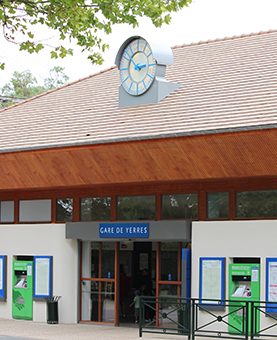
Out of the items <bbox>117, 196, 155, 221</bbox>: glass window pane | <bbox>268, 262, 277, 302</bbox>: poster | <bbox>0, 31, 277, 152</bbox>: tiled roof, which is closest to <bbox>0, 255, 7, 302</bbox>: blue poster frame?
<bbox>0, 31, 277, 152</bbox>: tiled roof

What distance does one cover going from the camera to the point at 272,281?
15.0 m

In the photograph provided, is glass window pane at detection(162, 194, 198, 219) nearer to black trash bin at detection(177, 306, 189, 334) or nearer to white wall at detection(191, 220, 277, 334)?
white wall at detection(191, 220, 277, 334)

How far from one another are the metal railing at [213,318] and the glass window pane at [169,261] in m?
0.70

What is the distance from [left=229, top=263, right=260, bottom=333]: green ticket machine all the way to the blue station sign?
2.74 m

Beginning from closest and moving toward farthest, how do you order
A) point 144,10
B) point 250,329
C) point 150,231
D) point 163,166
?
point 144,10 < point 250,329 < point 163,166 < point 150,231

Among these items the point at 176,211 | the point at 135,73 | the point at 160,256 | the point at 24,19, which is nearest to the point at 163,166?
the point at 176,211

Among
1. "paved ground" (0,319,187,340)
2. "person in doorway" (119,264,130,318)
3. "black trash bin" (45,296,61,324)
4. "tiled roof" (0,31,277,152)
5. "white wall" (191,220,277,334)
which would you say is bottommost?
"paved ground" (0,319,187,340)

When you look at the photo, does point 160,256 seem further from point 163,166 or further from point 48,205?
point 48,205

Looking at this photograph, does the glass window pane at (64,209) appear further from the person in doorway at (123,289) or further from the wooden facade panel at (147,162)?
the person in doorway at (123,289)

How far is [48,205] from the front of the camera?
19.5 meters

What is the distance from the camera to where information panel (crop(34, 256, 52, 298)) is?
18.8m

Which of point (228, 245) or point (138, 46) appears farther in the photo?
point (138, 46)

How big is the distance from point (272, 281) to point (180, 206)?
3.40 metres

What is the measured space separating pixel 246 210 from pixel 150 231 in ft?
9.05
